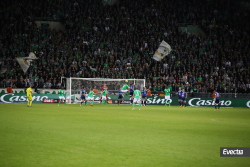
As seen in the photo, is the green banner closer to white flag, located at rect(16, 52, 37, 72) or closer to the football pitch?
white flag, located at rect(16, 52, 37, 72)

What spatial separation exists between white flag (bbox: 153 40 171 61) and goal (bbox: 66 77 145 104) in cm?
452

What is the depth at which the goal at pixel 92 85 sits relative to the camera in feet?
114

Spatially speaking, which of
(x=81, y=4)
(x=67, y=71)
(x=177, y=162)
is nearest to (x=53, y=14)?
(x=81, y=4)

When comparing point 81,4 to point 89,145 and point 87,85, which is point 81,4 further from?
point 89,145

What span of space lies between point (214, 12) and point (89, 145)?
4300cm

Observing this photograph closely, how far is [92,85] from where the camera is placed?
116 ft

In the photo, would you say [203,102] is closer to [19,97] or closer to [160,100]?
[160,100]

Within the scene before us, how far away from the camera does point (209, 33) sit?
44750 millimetres

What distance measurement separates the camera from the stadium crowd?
120 ft

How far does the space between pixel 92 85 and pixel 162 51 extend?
10216mm

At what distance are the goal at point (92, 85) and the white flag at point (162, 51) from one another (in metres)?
4.52

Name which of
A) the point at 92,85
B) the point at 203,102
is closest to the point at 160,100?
the point at 203,102

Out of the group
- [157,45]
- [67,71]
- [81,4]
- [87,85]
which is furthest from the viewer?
[81,4]

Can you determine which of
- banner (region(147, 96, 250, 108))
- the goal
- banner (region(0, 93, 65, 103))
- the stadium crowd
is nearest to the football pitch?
the goal
